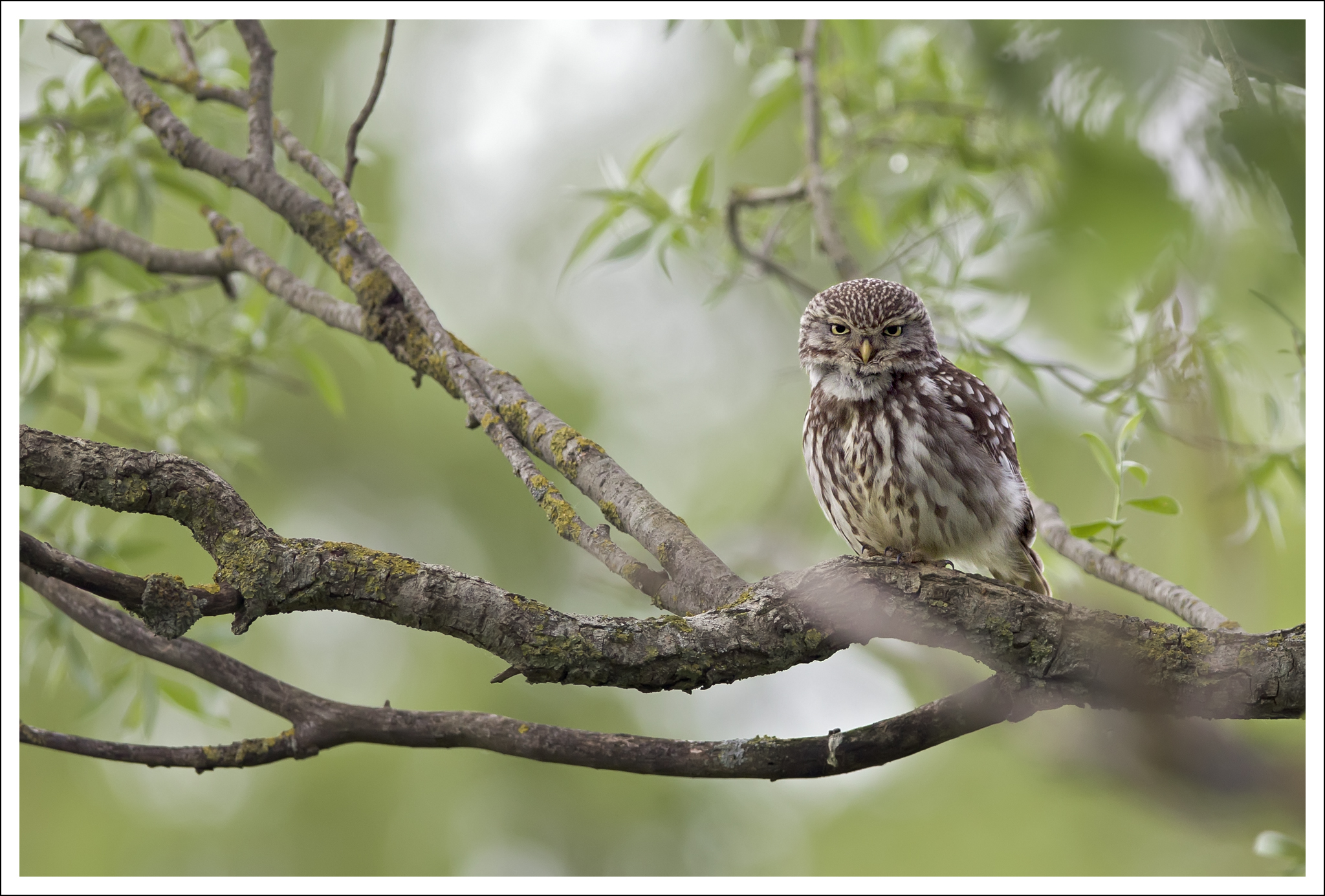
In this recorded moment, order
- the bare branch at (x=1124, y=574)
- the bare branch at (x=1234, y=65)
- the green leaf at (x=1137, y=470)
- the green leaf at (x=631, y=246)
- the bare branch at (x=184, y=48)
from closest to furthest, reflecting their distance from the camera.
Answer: the bare branch at (x=1234, y=65) < the bare branch at (x=1124, y=574) < the green leaf at (x=1137, y=470) < the bare branch at (x=184, y=48) < the green leaf at (x=631, y=246)

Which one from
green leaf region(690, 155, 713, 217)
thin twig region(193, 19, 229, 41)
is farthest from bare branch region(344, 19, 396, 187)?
green leaf region(690, 155, 713, 217)

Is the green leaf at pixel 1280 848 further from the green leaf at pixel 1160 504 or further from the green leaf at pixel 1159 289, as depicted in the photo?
→ the green leaf at pixel 1159 289

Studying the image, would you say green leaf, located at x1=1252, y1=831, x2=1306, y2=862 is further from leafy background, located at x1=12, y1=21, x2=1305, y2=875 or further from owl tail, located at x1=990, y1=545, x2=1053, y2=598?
owl tail, located at x1=990, y1=545, x2=1053, y2=598

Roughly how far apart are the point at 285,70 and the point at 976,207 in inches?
138

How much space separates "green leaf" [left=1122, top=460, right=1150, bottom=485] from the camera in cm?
225

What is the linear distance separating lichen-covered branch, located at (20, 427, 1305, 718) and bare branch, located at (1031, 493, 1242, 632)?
557 mm

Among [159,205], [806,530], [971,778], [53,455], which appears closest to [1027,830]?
[971,778]

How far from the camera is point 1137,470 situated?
7.47ft

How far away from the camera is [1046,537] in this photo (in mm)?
2639

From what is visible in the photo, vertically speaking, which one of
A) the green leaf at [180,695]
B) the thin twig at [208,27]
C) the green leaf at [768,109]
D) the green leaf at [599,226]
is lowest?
the green leaf at [180,695]

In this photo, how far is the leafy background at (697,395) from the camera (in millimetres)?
599

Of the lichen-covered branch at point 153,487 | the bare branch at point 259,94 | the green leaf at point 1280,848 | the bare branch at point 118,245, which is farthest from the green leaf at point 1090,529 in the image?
the bare branch at point 118,245

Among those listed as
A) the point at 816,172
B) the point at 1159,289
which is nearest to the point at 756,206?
the point at 816,172

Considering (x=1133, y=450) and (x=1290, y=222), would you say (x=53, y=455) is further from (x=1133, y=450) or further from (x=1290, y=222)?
(x=1133, y=450)
